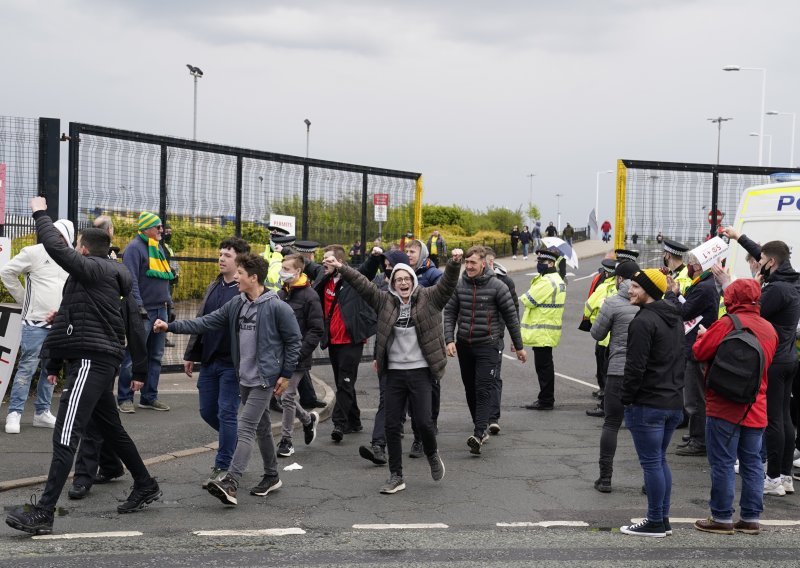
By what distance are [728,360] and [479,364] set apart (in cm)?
327

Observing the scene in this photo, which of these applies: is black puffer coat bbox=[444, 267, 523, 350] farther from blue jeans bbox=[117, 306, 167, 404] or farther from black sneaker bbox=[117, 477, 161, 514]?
black sneaker bbox=[117, 477, 161, 514]

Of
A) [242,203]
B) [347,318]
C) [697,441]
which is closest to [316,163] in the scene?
[242,203]

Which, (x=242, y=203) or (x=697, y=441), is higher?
(x=242, y=203)

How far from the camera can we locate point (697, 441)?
9.85m

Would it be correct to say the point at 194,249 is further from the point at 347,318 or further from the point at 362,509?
the point at 362,509

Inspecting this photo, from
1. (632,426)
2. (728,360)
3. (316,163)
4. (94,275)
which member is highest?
(316,163)

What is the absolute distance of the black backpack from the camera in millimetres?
6957

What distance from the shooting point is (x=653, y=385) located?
7.01 metres

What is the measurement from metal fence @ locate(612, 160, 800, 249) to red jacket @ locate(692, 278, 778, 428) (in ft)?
21.0

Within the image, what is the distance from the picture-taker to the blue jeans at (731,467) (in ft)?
23.1

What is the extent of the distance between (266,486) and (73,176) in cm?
477

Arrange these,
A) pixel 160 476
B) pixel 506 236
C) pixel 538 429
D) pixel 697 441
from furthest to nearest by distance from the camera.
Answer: pixel 506 236, pixel 538 429, pixel 697 441, pixel 160 476

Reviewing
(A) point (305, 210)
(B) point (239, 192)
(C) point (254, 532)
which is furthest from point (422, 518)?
(A) point (305, 210)

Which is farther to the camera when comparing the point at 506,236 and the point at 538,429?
the point at 506,236
